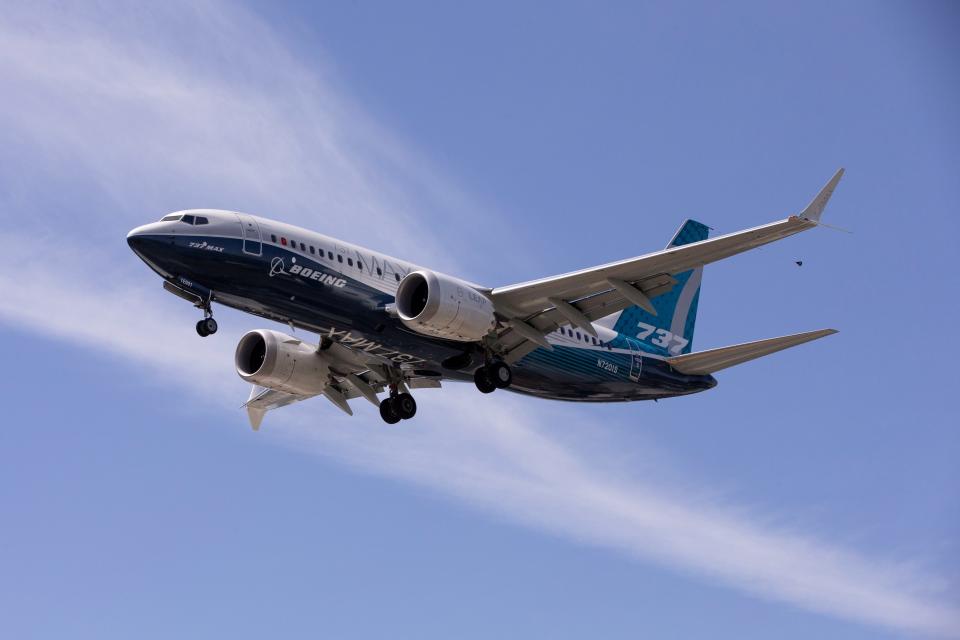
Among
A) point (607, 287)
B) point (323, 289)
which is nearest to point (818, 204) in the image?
point (607, 287)

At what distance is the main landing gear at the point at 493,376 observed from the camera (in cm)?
3828

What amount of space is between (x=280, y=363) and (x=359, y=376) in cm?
283

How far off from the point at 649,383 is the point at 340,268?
1189 centimetres

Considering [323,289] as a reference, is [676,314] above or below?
above

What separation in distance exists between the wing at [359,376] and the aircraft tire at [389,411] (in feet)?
1.73

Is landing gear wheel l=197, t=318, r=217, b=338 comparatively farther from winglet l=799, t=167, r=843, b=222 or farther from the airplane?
winglet l=799, t=167, r=843, b=222

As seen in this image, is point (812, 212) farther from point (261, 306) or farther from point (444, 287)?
point (261, 306)

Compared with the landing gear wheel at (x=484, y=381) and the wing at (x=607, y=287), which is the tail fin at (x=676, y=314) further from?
the landing gear wheel at (x=484, y=381)

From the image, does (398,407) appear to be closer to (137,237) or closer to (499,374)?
(499,374)

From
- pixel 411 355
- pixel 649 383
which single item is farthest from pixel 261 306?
pixel 649 383

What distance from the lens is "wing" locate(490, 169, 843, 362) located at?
3262 centimetres

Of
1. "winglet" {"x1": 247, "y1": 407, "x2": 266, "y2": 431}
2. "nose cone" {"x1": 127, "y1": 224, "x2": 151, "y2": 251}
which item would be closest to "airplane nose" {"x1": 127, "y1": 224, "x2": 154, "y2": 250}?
"nose cone" {"x1": 127, "y1": 224, "x2": 151, "y2": 251}

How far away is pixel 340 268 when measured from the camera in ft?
118

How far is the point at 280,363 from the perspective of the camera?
136 ft
